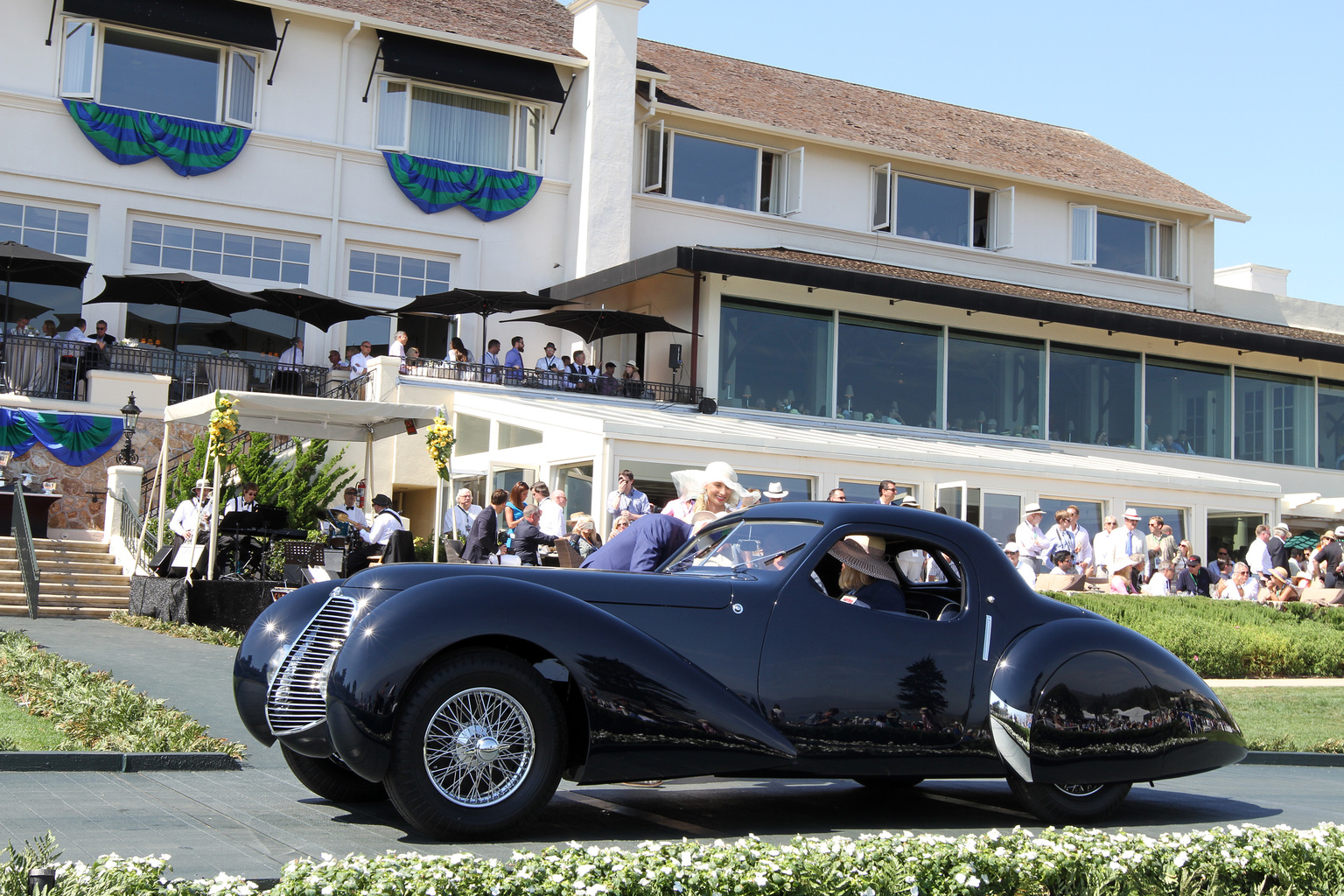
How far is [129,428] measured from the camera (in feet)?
69.9

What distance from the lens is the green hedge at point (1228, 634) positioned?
1627 centimetres

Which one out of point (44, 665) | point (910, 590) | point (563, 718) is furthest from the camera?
point (44, 665)

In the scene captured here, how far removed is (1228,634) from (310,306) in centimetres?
1579

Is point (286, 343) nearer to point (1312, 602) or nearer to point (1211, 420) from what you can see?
point (1312, 602)

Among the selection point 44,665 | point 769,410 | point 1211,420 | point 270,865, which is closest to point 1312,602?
point 769,410

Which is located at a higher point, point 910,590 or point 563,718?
point 910,590

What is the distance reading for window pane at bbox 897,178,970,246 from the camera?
3166 cm

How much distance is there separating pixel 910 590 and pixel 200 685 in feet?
20.7

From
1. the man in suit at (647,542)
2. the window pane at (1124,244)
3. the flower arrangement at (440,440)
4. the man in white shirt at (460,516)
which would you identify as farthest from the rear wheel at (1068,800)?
the window pane at (1124,244)

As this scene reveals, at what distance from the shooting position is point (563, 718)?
5.73 metres

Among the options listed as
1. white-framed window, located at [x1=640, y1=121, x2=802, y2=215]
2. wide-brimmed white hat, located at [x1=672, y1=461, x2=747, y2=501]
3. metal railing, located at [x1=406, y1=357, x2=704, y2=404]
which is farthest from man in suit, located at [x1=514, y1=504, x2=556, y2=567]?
white-framed window, located at [x1=640, y1=121, x2=802, y2=215]

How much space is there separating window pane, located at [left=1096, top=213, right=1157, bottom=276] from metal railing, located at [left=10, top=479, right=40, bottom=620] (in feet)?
84.6

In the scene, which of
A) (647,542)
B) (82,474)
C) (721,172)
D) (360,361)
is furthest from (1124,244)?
(647,542)

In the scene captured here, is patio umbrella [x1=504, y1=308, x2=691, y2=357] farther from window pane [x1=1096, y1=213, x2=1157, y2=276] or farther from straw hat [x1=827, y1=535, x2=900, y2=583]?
straw hat [x1=827, y1=535, x2=900, y2=583]
